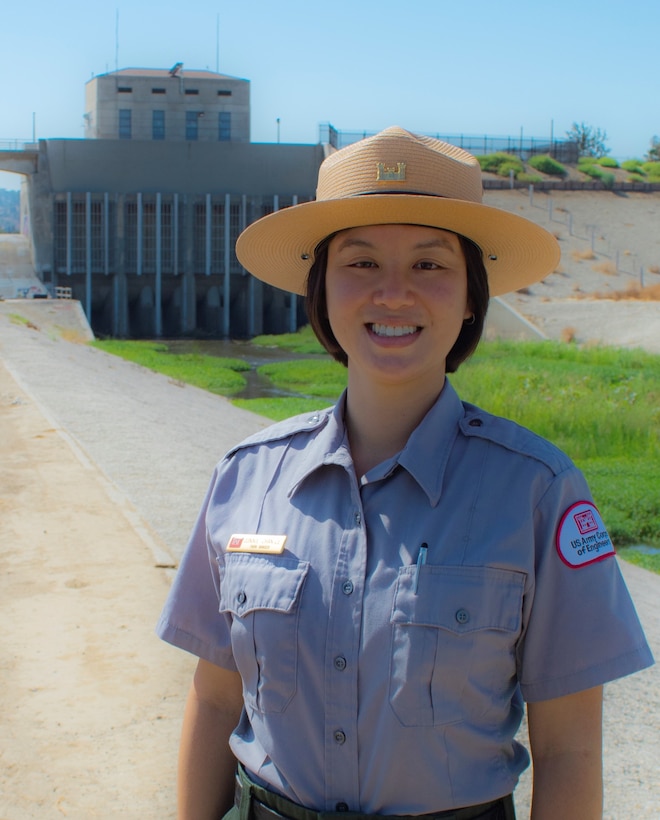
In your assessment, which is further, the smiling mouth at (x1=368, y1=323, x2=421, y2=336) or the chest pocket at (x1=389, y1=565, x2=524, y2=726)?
the smiling mouth at (x1=368, y1=323, x2=421, y2=336)

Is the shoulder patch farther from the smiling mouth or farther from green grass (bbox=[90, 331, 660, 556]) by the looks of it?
green grass (bbox=[90, 331, 660, 556])

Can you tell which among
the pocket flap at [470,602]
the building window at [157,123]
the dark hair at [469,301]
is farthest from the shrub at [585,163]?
the pocket flap at [470,602]

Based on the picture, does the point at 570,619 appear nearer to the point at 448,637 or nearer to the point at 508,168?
the point at 448,637

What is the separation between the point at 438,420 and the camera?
75.1 inches

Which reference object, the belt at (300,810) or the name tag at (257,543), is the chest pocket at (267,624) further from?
the belt at (300,810)

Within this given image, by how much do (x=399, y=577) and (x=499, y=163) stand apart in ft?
168

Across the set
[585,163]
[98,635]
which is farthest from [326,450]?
[585,163]

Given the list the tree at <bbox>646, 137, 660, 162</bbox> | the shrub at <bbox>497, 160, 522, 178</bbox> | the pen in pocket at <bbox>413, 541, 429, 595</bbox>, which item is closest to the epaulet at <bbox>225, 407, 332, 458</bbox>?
the pen in pocket at <bbox>413, 541, 429, 595</bbox>

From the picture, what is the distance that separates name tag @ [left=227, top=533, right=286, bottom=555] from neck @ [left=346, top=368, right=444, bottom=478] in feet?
0.69

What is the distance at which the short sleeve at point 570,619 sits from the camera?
1.70 meters

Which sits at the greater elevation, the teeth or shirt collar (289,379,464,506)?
the teeth

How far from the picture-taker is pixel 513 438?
5.92 ft

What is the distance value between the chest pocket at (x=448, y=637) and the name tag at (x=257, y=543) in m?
0.26

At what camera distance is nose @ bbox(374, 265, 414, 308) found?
6.28ft
